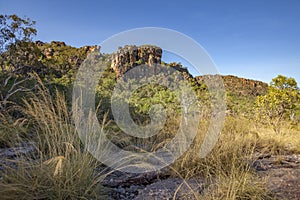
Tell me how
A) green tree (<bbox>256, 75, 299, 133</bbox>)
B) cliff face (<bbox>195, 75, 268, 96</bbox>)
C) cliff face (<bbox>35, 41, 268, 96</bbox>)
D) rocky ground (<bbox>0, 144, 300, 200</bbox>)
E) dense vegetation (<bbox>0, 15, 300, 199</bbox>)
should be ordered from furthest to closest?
cliff face (<bbox>195, 75, 268, 96</bbox>), green tree (<bbox>256, 75, 299, 133</bbox>), cliff face (<bbox>35, 41, 268, 96</bbox>), rocky ground (<bbox>0, 144, 300, 200</bbox>), dense vegetation (<bbox>0, 15, 300, 199</bbox>)

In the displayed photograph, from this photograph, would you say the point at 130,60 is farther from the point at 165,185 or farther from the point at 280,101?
the point at 280,101

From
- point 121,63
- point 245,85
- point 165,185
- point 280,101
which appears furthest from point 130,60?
point 245,85

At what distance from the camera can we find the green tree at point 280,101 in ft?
22.0

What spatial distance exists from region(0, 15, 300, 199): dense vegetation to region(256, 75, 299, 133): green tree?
0.08 ft

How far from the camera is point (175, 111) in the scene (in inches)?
203

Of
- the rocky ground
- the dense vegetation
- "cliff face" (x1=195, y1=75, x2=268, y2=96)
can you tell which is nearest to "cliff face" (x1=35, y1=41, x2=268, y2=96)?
"cliff face" (x1=195, y1=75, x2=268, y2=96)

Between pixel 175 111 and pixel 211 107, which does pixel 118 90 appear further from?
pixel 211 107

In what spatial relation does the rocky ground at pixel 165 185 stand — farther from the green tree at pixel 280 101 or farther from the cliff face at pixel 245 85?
the cliff face at pixel 245 85

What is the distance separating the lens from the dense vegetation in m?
1.81

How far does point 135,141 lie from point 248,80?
2092 cm

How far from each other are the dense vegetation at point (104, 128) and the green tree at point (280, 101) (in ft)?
0.08

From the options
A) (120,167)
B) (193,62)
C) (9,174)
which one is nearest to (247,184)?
(120,167)

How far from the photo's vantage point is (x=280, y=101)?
6.68 m

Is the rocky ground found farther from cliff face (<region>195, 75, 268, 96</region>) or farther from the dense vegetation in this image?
cliff face (<region>195, 75, 268, 96</region>)
